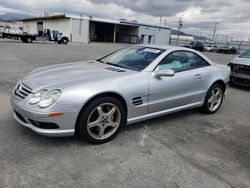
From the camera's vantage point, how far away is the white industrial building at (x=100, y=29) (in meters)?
36.8

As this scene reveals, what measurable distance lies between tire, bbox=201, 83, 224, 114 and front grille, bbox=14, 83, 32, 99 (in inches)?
133

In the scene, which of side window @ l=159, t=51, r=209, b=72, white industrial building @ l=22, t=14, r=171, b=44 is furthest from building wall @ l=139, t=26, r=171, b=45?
side window @ l=159, t=51, r=209, b=72

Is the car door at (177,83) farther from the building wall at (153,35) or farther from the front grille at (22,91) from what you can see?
the building wall at (153,35)

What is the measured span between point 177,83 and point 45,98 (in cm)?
222

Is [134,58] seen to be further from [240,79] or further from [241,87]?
[241,87]

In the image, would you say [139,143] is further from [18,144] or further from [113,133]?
[18,144]

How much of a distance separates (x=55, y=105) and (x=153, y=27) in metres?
45.8

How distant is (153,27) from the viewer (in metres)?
46.2

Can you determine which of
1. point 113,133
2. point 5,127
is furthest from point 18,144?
point 113,133

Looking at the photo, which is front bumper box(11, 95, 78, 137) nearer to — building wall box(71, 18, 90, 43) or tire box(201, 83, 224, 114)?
tire box(201, 83, 224, 114)

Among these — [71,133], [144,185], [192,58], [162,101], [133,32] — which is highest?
[133,32]

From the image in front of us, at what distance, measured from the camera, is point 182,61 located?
436 cm

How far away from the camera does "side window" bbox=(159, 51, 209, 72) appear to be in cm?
404

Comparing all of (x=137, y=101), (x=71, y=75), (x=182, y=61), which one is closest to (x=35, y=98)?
(x=71, y=75)
